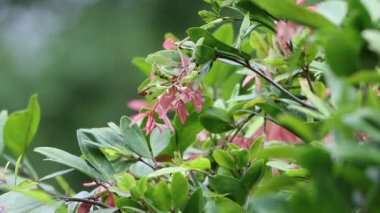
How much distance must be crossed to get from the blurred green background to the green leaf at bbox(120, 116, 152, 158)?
3.20 m

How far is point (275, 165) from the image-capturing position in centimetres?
52

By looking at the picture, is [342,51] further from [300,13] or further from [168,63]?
[168,63]

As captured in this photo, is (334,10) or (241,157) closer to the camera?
(334,10)

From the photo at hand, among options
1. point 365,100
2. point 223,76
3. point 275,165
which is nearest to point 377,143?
point 365,100

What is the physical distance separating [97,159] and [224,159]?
11 centimetres

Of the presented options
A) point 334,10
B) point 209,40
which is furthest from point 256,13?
point 334,10

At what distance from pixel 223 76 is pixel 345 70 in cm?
50

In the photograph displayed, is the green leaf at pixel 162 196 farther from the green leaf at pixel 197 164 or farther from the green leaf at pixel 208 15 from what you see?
the green leaf at pixel 208 15

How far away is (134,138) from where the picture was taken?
580 millimetres

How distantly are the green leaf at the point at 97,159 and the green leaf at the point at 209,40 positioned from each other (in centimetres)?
13

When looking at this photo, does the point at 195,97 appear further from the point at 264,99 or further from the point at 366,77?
the point at 366,77

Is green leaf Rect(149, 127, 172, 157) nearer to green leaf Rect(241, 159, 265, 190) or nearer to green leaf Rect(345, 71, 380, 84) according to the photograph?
green leaf Rect(241, 159, 265, 190)

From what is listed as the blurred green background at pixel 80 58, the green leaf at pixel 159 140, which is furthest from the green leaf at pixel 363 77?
the blurred green background at pixel 80 58

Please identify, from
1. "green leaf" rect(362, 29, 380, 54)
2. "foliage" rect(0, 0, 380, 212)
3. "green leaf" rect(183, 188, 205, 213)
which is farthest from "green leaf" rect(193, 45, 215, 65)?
"green leaf" rect(362, 29, 380, 54)
